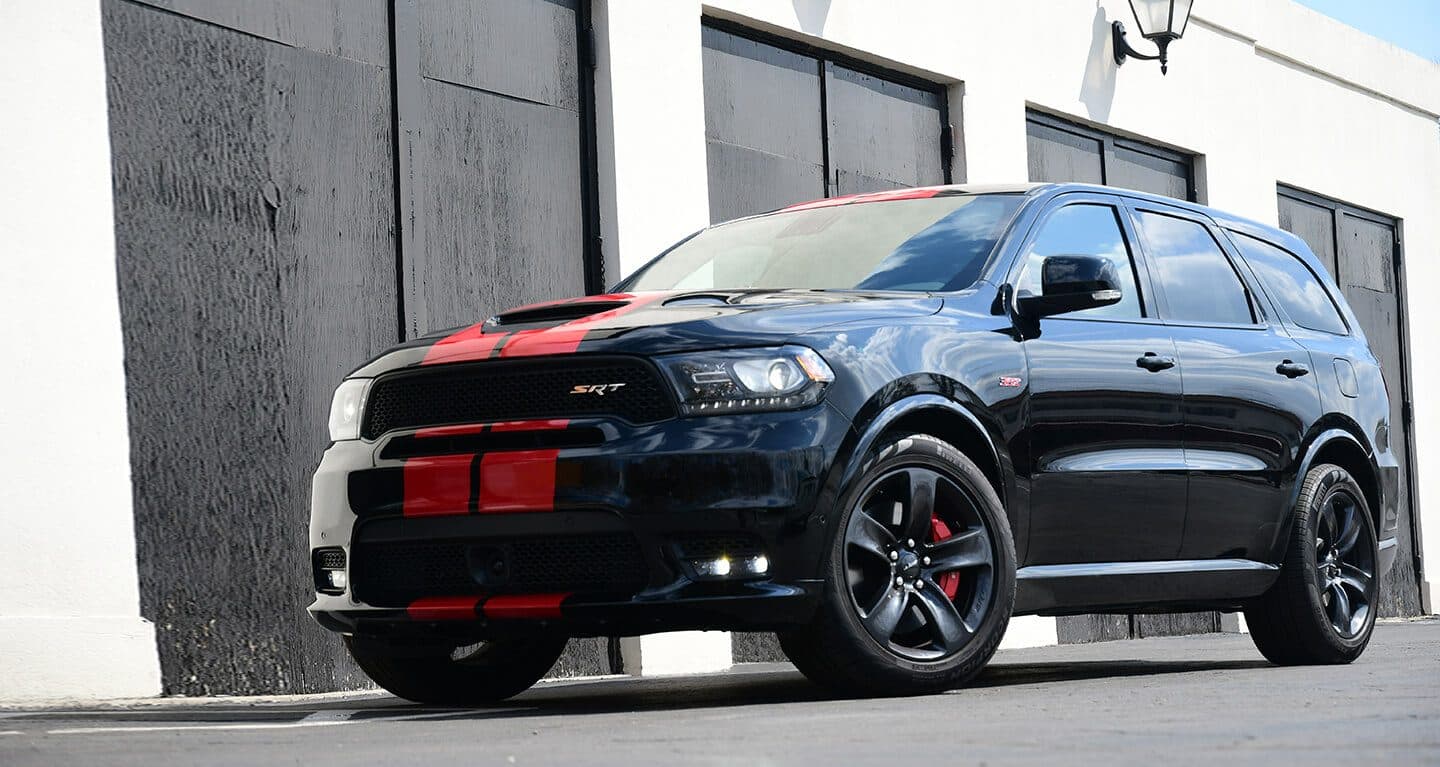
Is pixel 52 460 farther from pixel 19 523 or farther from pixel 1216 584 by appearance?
pixel 1216 584

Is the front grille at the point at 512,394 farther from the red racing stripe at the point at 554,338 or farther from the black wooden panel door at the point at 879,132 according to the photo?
the black wooden panel door at the point at 879,132

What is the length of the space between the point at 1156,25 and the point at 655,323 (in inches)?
421

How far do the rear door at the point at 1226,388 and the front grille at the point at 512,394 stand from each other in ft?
7.86

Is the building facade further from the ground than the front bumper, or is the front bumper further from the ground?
the building facade

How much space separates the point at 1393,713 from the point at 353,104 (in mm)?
5551

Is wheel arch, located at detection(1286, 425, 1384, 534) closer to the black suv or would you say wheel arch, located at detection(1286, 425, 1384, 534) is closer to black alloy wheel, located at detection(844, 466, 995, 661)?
the black suv

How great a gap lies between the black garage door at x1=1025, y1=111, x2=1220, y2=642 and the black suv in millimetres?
6472

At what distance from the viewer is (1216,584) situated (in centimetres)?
732

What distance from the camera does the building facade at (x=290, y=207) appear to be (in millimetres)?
7473

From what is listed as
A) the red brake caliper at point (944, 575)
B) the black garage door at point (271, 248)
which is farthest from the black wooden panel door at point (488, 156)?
the red brake caliper at point (944, 575)

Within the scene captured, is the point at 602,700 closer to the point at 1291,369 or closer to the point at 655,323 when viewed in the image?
the point at 655,323

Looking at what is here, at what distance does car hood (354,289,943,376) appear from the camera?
222 inches

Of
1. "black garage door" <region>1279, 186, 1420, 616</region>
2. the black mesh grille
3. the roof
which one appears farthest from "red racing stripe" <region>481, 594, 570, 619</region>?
"black garage door" <region>1279, 186, 1420, 616</region>

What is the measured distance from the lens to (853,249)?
686cm
